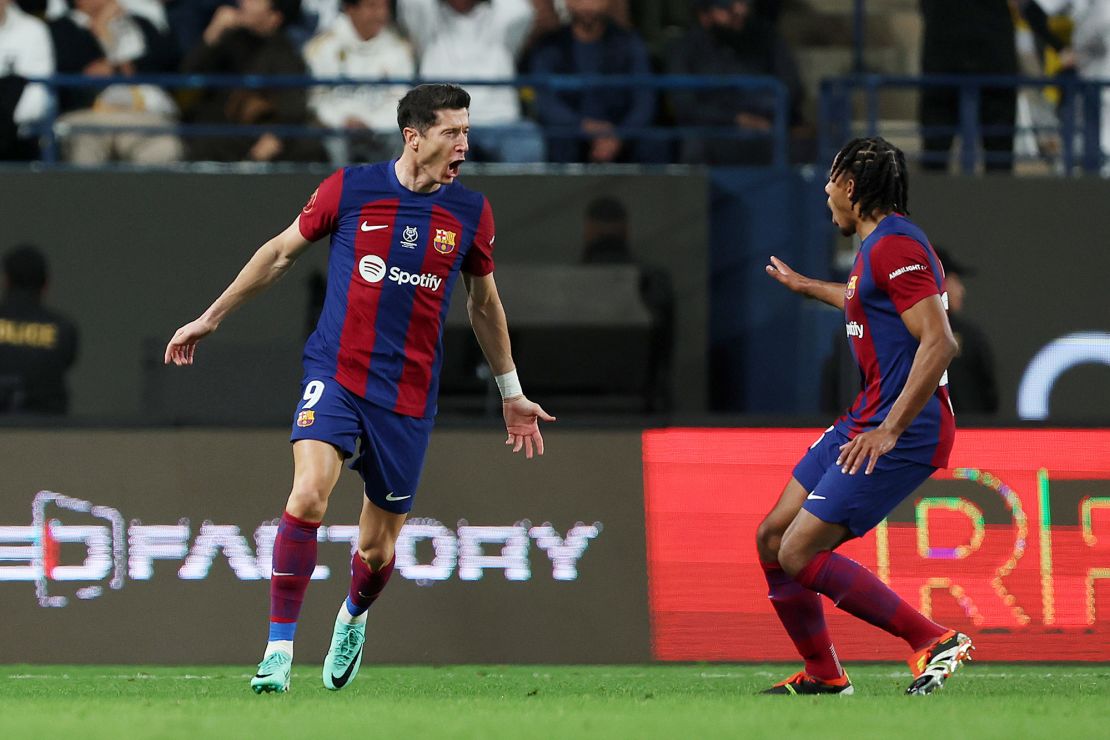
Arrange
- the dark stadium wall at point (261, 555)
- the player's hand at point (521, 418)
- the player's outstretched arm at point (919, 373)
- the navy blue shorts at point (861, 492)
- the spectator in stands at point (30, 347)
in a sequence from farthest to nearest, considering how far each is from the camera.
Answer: the spectator in stands at point (30, 347)
the dark stadium wall at point (261, 555)
the player's hand at point (521, 418)
the navy blue shorts at point (861, 492)
the player's outstretched arm at point (919, 373)

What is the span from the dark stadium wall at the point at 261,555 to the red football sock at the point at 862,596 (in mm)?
2348

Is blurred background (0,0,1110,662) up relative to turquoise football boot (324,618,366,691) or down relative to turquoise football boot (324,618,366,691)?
up

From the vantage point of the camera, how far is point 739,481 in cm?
947

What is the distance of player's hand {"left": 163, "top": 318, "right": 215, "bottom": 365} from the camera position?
274 inches

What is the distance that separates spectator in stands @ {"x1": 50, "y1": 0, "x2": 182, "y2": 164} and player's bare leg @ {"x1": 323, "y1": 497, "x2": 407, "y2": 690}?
6277 millimetres

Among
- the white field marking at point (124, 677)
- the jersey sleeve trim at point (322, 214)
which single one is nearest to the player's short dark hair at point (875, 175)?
the jersey sleeve trim at point (322, 214)

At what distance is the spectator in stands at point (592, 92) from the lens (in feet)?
42.9

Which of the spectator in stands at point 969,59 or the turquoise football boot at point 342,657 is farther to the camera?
the spectator in stands at point 969,59

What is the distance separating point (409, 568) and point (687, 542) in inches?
56.5

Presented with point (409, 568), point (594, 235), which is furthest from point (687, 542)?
point (594, 235)

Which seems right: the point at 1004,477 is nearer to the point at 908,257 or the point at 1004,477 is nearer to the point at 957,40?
the point at 908,257

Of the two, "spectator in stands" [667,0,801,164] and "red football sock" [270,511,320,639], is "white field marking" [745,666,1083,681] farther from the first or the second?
"spectator in stands" [667,0,801,164]

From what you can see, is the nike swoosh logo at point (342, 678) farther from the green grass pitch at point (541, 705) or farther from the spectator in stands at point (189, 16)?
the spectator in stands at point (189, 16)

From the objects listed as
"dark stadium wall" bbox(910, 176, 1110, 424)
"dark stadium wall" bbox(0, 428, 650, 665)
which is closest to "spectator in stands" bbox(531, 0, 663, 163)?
"dark stadium wall" bbox(910, 176, 1110, 424)
